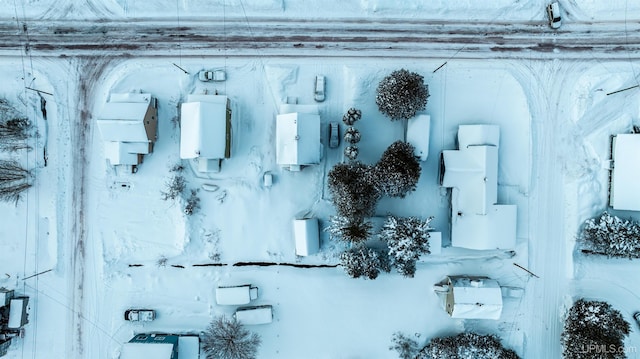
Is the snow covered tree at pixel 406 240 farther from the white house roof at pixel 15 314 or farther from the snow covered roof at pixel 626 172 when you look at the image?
the white house roof at pixel 15 314

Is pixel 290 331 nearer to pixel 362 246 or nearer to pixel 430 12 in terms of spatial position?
pixel 362 246

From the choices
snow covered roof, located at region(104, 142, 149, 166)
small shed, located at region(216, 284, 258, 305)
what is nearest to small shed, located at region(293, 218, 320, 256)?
small shed, located at region(216, 284, 258, 305)

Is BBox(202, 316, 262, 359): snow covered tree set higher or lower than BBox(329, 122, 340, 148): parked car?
lower

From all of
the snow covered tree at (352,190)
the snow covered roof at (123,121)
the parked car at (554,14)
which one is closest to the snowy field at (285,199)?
the parked car at (554,14)

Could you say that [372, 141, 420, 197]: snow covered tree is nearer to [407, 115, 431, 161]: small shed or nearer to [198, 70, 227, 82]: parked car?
[407, 115, 431, 161]: small shed

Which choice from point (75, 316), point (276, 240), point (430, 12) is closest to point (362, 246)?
point (276, 240)

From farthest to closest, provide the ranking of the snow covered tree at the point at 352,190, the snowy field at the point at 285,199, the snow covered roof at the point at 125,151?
the snowy field at the point at 285,199
the snow covered roof at the point at 125,151
the snow covered tree at the point at 352,190

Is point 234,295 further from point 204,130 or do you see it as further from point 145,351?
point 204,130

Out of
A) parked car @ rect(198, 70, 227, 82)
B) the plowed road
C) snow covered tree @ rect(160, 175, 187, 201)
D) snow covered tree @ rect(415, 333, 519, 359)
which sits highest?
the plowed road
